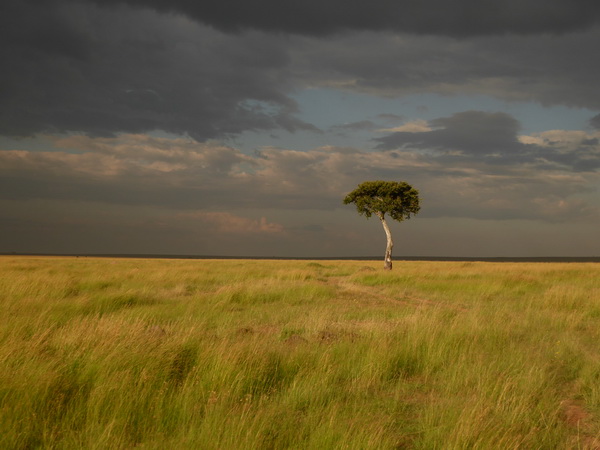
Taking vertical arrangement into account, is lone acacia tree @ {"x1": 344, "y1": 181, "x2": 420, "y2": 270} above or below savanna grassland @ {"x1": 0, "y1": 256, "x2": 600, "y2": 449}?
above

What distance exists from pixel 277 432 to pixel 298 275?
20.7 metres

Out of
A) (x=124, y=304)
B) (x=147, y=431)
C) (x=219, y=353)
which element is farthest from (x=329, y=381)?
(x=124, y=304)

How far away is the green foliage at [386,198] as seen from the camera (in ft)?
136

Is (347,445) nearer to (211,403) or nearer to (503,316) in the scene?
(211,403)

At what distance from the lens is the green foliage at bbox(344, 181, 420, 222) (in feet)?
136

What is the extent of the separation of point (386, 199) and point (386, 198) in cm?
12

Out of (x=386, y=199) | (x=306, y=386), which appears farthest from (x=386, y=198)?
(x=306, y=386)

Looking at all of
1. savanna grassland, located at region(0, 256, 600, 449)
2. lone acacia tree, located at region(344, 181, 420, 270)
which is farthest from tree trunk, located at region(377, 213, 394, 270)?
savanna grassland, located at region(0, 256, 600, 449)

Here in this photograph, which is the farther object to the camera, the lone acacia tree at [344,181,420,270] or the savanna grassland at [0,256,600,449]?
the lone acacia tree at [344,181,420,270]

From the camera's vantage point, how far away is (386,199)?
135 ft

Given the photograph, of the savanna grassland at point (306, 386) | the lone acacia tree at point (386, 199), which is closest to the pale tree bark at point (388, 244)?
the lone acacia tree at point (386, 199)

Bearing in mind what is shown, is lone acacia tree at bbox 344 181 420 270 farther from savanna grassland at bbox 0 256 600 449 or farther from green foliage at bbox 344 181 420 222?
savanna grassland at bbox 0 256 600 449

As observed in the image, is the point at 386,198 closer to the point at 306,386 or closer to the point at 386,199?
the point at 386,199

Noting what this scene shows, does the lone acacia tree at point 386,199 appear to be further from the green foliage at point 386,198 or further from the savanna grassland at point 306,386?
the savanna grassland at point 306,386
